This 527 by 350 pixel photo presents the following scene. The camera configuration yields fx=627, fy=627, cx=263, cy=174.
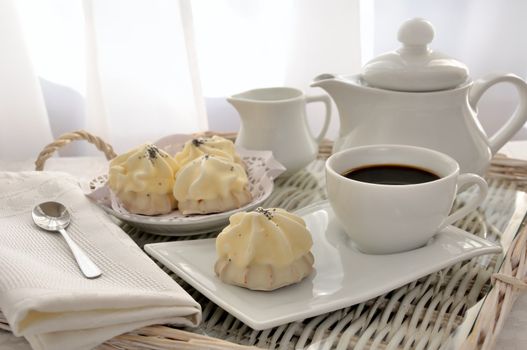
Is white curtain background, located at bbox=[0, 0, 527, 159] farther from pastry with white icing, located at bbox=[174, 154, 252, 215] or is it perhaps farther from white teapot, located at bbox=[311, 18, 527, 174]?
pastry with white icing, located at bbox=[174, 154, 252, 215]

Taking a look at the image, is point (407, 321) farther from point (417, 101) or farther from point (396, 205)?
point (417, 101)

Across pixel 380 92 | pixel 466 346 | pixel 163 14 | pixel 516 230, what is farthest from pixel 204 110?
pixel 466 346

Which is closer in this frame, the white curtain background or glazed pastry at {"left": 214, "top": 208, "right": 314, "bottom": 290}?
glazed pastry at {"left": 214, "top": 208, "right": 314, "bottom": 290}

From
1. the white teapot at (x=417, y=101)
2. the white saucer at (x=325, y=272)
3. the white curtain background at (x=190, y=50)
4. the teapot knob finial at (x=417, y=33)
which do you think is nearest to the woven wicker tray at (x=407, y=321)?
the white saucer at (x=325, y=272)

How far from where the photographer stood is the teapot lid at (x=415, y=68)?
66 cm

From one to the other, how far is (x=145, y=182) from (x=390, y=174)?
25 cm

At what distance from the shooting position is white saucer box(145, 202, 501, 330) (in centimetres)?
49

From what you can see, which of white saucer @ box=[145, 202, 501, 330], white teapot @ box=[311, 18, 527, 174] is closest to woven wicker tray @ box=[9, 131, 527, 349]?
white saucer @ box=[145, 202, 501, 330]

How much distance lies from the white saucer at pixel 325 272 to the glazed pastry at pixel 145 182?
0.23 ft

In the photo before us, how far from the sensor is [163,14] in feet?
3.75

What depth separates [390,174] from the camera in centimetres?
60

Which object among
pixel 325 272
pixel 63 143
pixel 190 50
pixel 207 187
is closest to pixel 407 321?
pixel 325 272

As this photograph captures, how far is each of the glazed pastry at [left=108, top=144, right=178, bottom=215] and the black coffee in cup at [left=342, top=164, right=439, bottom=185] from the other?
0.19m

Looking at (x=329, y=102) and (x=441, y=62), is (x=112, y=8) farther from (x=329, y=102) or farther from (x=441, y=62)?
(x=441, y=62)
